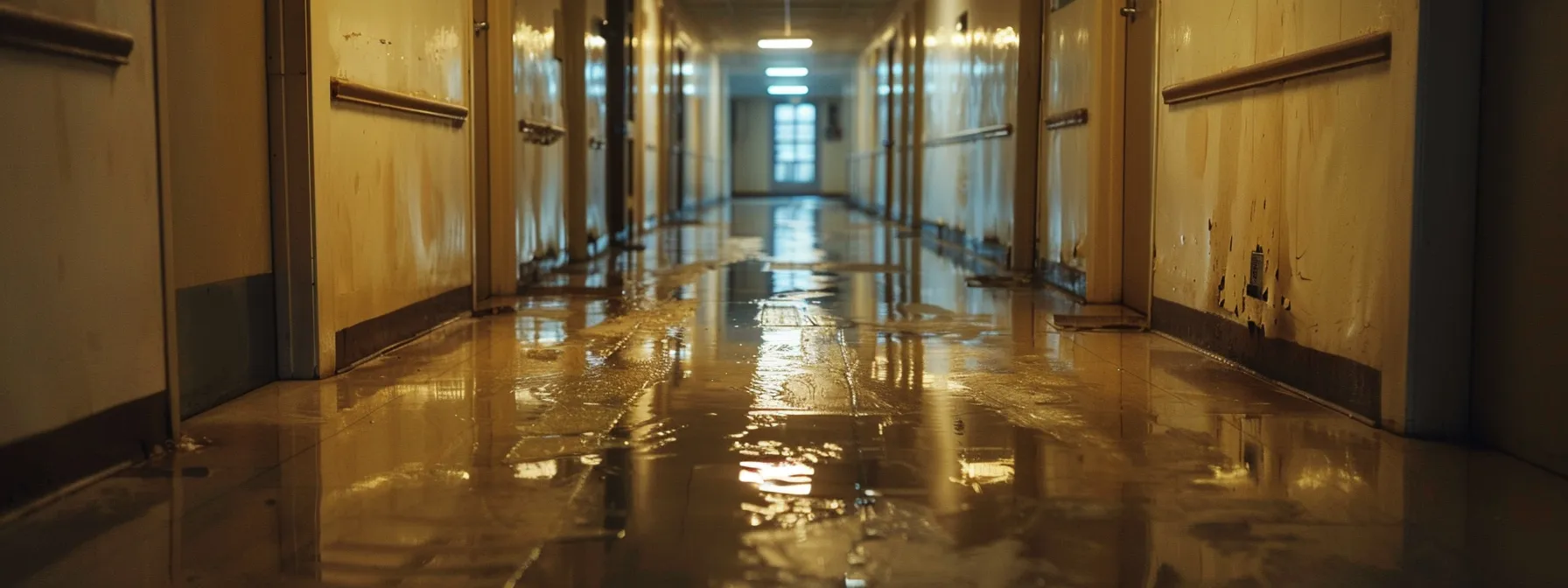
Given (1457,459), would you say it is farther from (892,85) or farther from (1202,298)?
(892,85)

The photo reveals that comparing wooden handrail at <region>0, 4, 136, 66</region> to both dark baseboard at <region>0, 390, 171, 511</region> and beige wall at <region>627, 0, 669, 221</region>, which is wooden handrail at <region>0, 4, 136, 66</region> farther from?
beige wall at <region>627, 0, 669, 221</region>

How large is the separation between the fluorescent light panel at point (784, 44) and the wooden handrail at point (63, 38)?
22342 mm

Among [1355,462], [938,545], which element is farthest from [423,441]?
[1355,462]

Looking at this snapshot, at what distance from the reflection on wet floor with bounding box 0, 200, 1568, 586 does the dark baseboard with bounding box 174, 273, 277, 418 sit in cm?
10

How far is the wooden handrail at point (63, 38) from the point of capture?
289cm

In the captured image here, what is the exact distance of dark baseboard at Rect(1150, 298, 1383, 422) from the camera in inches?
161

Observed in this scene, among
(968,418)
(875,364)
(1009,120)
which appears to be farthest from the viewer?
(1009,120)

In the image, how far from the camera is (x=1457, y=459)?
355 centimetres

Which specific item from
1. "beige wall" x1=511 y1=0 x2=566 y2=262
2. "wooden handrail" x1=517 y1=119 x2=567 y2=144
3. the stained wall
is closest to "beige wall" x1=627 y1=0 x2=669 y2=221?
"beige wall" x1=511 y1=0 x2=566 y2=262

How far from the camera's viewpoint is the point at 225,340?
170 inches

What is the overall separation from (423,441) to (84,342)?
2.95 ft

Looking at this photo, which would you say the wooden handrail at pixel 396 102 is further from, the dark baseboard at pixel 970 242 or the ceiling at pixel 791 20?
the ceiling at pixel 791 20

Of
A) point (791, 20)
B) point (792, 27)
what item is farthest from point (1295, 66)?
point (792, 27)

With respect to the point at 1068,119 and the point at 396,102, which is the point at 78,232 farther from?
the point at 1068,119
